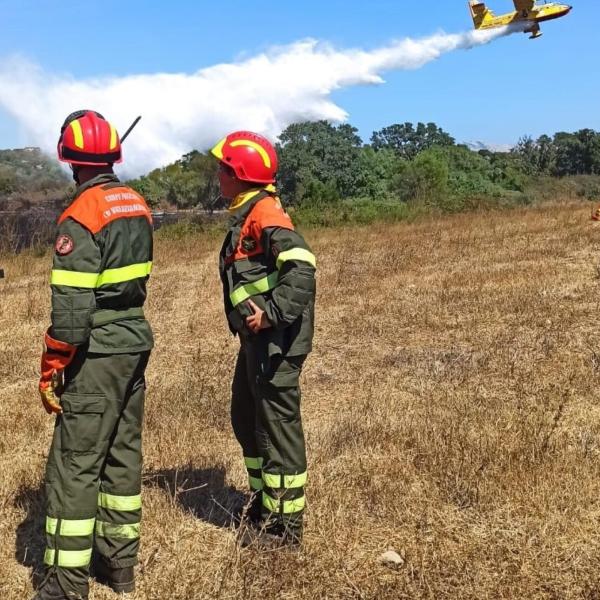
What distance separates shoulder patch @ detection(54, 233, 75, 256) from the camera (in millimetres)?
2812

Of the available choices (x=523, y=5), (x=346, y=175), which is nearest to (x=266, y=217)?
(x=523, y=5)

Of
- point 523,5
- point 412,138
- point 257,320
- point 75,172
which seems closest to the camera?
point 75,172

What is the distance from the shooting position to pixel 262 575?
10.2 ft

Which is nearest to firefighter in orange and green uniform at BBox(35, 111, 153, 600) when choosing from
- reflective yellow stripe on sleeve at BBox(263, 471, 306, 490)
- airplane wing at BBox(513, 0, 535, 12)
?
reflective yellow stripe on sleeve at BBox(263, 471, 306, 490)

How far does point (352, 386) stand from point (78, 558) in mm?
3664

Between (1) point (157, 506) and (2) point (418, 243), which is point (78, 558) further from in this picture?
(2) point (418, 243)

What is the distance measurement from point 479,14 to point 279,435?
26.7 m

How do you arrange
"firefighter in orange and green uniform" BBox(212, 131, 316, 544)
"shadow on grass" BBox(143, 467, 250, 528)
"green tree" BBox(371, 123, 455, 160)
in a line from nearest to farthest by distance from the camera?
"firefighter in orange and green uniform" BBox(212, 131, 316, 544), "shadow on grass" BBox(143, 467, 250, 528), "green tree" BBox(371, 123, 455, 160)

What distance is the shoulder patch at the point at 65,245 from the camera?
111 inches

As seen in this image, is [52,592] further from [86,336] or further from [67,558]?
[86,336]

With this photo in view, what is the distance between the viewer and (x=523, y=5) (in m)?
25.1

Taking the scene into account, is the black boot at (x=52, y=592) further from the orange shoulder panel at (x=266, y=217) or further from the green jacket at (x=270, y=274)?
the orange shoulder panel at (x=266, y=217)

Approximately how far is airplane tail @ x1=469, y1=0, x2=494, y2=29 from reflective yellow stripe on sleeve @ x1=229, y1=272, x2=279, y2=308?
25774mm

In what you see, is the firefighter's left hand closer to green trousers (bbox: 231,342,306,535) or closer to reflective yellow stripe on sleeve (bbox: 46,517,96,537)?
green trousers (bbox: 231,342,306,535)
